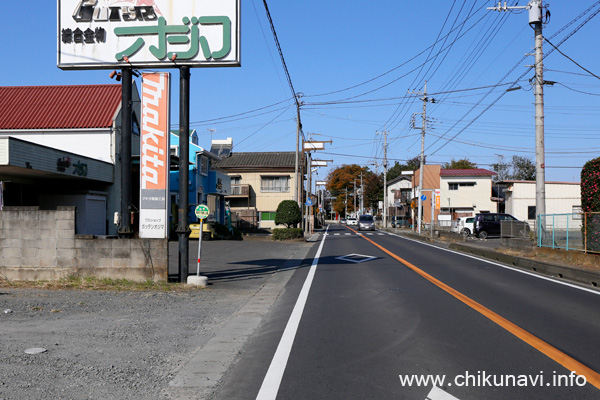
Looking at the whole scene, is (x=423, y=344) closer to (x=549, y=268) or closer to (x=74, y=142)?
(x=549, y=268)

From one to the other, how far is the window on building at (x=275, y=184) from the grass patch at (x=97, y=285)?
154 feet

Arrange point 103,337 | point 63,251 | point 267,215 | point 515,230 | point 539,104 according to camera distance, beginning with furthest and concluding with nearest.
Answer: point 267,215, point 515,230, point 539,104, point 63,251, point 103,337

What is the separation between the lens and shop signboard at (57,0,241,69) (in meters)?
14.0

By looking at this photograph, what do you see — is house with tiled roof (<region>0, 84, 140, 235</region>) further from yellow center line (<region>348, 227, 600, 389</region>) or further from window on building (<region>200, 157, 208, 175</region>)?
yellow center line (<region>348, 227, 600, 389</region>)

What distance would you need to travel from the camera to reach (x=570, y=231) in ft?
61.5

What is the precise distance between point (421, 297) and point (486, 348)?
4.28 m

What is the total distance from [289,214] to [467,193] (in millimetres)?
30290

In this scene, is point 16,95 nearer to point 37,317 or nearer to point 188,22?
point 188,22

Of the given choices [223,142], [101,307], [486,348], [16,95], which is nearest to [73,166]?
[16,95]

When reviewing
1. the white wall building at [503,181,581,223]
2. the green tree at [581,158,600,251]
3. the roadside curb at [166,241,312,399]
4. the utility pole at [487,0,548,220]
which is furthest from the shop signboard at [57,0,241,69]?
the white wall building at [503,181,581,223]

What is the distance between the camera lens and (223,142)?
52406mm

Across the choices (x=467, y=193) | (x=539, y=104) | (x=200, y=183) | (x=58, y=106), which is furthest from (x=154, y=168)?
(x=467, y=193)

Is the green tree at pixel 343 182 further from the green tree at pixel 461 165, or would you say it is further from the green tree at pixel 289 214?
the green tree at pixel 289 214

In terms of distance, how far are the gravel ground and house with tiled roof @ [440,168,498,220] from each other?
5450 centimetres
